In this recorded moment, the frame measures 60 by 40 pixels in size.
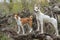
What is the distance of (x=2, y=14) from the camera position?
7.75 meters

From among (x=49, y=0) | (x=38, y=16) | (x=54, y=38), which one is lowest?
(x=54, y=38)

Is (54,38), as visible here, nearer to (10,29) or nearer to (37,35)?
(37,35)

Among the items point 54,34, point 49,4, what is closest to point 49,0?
point 49,4

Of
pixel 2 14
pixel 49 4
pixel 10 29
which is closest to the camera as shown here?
pixel 10 29

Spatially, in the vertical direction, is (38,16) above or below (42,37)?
above


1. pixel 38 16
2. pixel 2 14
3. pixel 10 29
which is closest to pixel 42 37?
pixel 38 16

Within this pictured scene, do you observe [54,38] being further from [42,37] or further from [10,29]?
[10,29]

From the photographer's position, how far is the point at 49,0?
870 cm

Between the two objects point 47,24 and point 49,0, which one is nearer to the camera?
point 47,24

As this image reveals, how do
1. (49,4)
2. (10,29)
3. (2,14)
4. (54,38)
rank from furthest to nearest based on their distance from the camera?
(49,4) → (2,14) → (10,29) → (54,38)

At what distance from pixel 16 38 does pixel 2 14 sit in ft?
5.49

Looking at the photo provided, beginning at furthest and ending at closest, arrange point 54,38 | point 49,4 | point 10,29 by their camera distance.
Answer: point 49,4 < point 10,29 < point 54,38

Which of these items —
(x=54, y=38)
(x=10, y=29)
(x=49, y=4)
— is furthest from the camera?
(x=49, y=4)

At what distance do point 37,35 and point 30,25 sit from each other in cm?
62
